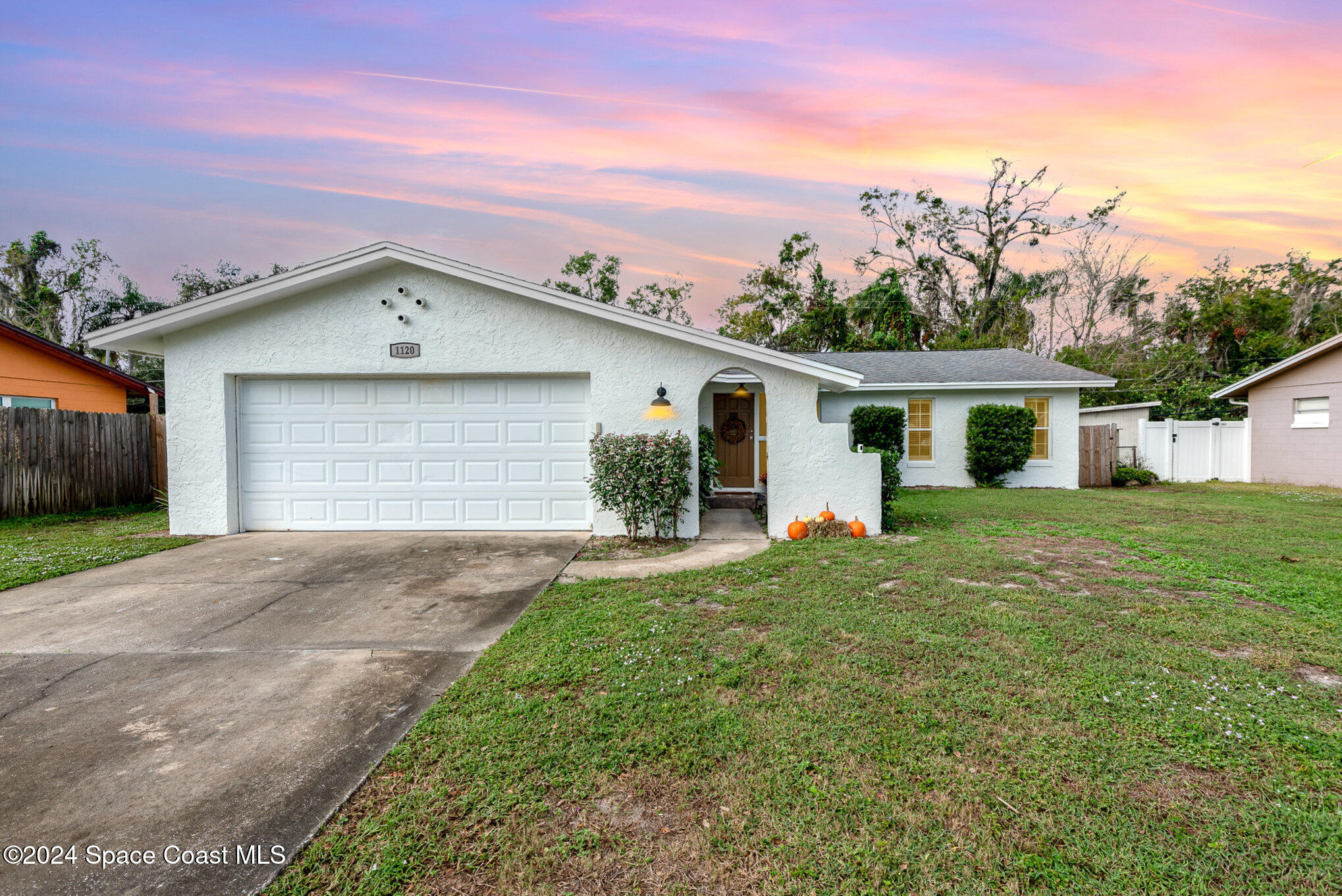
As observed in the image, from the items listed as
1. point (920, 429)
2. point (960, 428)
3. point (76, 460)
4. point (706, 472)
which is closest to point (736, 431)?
point (920, 429)

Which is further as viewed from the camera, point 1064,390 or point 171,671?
point 1064,390

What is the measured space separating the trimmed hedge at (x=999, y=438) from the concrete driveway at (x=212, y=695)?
1156 centimetres

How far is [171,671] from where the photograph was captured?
3.75 metres

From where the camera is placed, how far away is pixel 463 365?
844 centimetres

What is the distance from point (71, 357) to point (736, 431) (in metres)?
15.8

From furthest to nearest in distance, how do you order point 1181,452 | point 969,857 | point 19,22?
point 1181,452
point 19,22
point 969,857

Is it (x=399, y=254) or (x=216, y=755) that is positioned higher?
(x=399, y=254)

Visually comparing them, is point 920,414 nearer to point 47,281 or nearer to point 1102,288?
point 1102,288

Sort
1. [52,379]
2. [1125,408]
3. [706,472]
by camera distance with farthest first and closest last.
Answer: [1125,408] < [52,379] < [706,472]

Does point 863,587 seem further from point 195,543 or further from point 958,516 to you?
point 195,543

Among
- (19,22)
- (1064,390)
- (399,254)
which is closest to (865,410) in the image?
(1064,390)

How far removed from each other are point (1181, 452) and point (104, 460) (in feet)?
83.0

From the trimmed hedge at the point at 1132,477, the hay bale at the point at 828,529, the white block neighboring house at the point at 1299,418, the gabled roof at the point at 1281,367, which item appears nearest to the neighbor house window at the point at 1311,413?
the white block neighboring house at the point at 1299,418

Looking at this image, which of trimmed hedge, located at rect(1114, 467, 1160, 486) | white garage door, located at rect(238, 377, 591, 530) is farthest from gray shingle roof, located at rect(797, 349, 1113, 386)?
white garage door, located at rect(238, 377, 591, 530)
